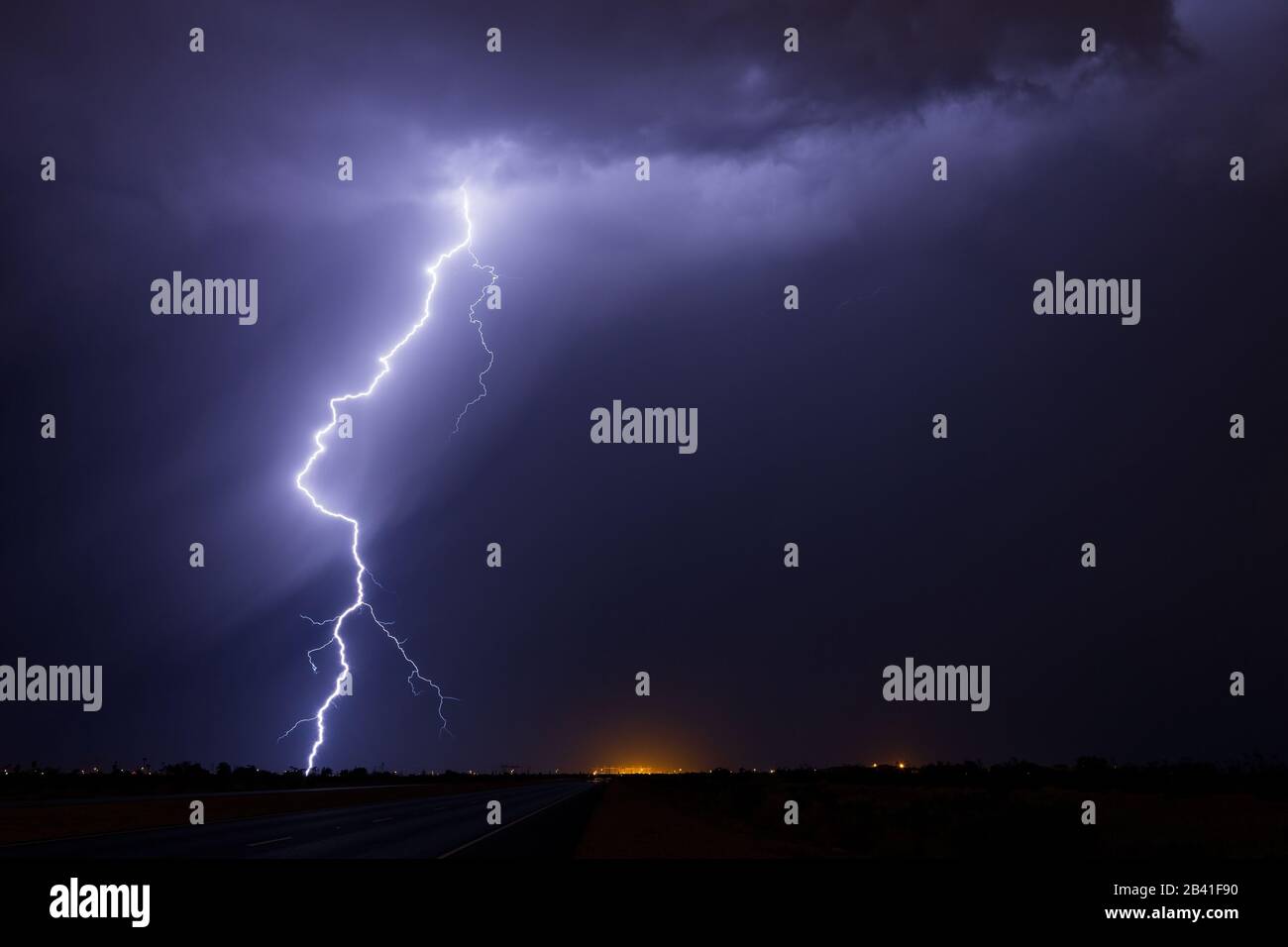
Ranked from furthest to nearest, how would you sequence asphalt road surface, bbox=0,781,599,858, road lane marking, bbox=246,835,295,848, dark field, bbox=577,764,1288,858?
dark field, bbox=577,764,1288,858, road lane marking, bbox=246,835,295,848, asphalt road surface, bbox=0,781,599,858

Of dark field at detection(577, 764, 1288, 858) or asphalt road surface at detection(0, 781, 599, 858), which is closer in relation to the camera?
asphalt road surface at detection(0, 781, 599, 858)

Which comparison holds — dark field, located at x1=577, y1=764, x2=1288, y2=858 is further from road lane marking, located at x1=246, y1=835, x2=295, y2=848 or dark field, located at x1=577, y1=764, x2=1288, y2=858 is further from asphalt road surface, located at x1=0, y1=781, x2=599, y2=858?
road lane marking, located at x1=246, y1=835, x2=295, y2=848

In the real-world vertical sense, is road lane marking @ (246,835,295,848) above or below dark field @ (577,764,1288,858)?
above

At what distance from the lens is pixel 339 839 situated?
2122 centimetres

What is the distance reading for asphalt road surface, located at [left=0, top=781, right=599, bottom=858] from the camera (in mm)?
17453

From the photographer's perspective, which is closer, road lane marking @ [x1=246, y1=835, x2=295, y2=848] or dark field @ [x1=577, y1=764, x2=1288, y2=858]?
road lane marking @ [x1=246, y1=835, x2=295, y2=848]

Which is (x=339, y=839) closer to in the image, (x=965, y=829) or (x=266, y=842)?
(x=266, y=842)

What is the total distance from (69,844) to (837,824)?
18516 mm

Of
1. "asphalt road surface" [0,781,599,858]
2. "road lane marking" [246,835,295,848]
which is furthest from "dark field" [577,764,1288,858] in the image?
"road lane marking" [246,835,295,848]

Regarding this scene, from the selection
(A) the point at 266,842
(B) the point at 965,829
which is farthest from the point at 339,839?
(B) the point at 965,829

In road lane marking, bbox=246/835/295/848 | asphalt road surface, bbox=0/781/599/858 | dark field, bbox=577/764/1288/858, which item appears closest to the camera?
asphalt road surface, bbox=0/781/599/858

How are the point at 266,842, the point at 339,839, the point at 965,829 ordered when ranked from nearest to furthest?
the point at 266,842
the point at 339,839
the point at 965,829
